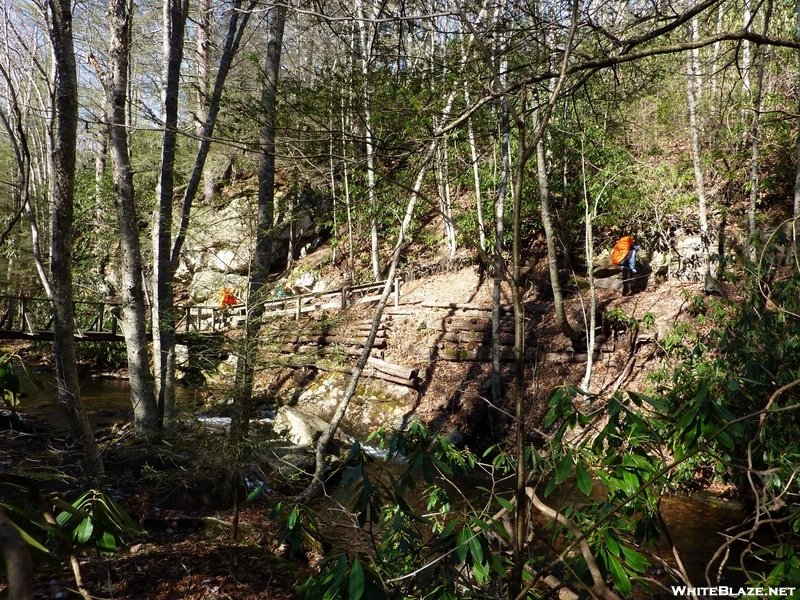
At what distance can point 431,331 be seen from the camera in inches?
491

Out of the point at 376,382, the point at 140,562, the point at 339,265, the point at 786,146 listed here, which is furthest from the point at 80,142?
the point at 786,146

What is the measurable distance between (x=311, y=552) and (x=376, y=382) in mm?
6809

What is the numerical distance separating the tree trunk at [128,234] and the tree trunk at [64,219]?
1.94 meters

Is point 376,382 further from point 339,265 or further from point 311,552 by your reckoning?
point 339,265

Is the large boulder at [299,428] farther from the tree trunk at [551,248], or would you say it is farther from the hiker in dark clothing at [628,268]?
the hiker in dark clothing at [628,268]

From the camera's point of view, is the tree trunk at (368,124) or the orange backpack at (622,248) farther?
the orange backpack at (622,248)

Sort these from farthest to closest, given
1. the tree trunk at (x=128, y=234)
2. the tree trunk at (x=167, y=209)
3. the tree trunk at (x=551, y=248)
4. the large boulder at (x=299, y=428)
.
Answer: the tree trunk at (x=551, y=248), the large boulder at (x=299, y=428), the tree trunk at (x=167, y=209), the tree trunk at (x=128, y=234)

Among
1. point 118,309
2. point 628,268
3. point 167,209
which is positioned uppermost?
point 167,209

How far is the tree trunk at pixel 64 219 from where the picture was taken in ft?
14.6

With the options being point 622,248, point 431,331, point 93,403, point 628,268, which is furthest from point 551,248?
point 93,403

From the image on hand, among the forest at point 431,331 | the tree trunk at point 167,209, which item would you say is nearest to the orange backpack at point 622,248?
the forest at point 431,331

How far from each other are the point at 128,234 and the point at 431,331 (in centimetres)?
738

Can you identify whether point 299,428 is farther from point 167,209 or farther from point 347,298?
point 347,298

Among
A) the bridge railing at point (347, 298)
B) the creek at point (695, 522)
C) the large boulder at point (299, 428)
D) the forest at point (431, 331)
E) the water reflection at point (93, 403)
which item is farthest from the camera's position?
the bridge railing at point (347, 298)
